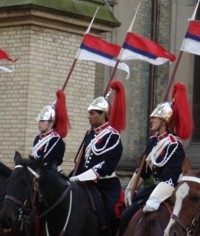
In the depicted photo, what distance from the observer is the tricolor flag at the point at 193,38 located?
10.3m

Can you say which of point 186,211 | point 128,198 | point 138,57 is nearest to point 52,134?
point 128,198

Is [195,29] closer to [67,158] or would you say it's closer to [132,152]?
[67,158]

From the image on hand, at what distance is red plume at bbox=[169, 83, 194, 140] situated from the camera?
963 centimetres

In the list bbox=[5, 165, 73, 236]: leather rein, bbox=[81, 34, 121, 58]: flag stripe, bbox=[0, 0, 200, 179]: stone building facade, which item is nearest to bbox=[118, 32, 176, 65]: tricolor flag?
bbox=[81, 34, 121, 58]: flag stripe

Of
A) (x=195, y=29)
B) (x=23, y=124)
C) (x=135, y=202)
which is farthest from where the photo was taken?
(x=23, y=124)

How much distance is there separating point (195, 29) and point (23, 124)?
4.45 metres

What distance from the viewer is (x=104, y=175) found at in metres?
9.95

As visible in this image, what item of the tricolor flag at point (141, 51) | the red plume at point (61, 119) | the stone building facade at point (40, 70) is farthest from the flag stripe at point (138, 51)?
the stone building facade at point (40, 70)

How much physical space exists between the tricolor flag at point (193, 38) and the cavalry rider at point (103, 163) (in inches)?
44.9

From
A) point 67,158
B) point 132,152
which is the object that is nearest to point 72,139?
point 67,158

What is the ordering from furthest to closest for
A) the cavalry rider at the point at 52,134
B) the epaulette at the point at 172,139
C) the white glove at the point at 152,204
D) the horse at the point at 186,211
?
the cavalry rider at the point at 52,134, the epaulette at the point at 172,139, the white glove at the point at 152,204, the horse at the point at 186,211

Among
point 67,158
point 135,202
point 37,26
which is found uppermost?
point 37,26

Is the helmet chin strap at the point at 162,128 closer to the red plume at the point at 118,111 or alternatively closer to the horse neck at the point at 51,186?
the red plume at the point at 118,111

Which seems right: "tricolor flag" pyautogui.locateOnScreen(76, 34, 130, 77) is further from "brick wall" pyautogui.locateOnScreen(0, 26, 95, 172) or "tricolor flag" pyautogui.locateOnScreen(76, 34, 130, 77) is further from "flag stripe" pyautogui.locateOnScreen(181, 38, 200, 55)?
"brick wall" pyautogui.locateOnScreen(0, 26, 95, 172)
